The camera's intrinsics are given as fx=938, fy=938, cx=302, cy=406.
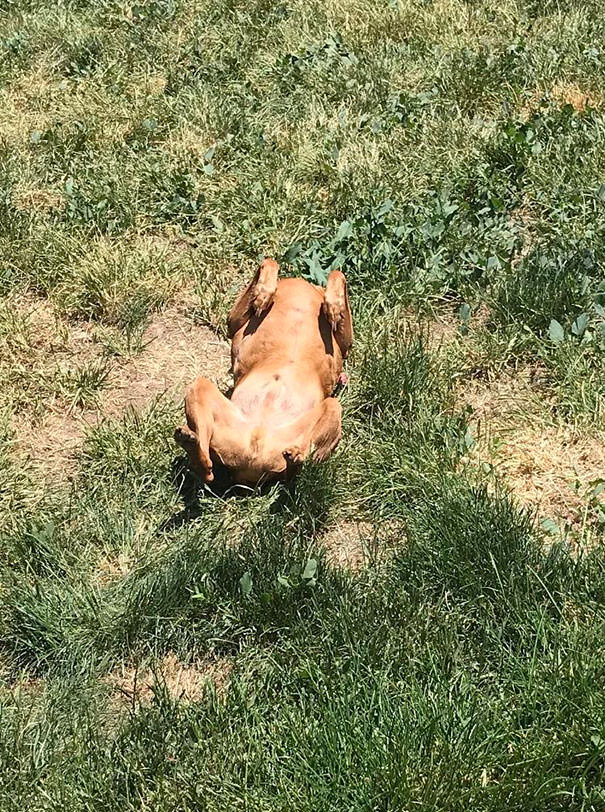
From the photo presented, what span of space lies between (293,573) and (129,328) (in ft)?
6.37

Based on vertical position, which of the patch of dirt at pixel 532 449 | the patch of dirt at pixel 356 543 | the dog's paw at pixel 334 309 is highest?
the dog's paw at pixel 334 309

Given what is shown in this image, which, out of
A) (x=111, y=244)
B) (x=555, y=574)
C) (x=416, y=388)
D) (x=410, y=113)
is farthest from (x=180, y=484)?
Result: (x=410, y=113)

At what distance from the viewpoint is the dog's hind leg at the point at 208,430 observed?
→ 3586 millimetres

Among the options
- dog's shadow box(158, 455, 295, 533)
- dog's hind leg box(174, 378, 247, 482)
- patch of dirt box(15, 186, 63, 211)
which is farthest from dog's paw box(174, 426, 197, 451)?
patch of dirt box(15, 186, 63, 211)

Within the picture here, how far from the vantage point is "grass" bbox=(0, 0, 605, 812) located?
9.75ft

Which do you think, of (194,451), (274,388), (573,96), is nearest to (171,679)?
(194,451)

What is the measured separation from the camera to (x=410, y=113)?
6148 mm

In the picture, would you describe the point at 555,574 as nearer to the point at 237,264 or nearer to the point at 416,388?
the point at 416,388

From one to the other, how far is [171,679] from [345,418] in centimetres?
145

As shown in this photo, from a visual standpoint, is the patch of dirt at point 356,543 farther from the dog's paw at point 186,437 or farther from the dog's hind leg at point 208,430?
the dog's paw at point 186,437

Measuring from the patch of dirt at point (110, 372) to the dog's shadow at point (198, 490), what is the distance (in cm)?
52

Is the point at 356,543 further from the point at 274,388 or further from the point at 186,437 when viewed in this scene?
the point at 186,437

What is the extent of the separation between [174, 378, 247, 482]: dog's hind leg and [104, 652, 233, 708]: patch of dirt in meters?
0.73

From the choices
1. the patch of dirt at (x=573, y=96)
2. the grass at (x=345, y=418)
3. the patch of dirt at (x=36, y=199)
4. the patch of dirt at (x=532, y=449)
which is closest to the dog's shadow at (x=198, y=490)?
the grass at (x=345, y=418)
